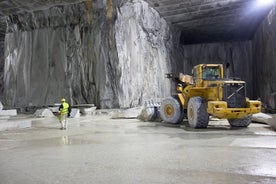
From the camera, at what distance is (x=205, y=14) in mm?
15742

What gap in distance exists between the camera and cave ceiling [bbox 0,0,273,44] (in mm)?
13656

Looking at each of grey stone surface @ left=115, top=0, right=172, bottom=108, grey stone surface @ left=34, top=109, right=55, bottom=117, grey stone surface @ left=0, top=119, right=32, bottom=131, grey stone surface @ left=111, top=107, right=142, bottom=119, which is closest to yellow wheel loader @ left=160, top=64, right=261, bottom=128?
grey stone surface @ left=111, top=107, right=142, bottom=119

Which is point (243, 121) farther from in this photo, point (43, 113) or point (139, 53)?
point (43, 113)

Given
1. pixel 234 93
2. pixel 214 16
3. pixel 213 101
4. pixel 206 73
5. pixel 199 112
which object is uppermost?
pixel 214 16

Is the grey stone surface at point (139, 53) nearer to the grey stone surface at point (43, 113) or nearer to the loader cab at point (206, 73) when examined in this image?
the grey stone surface at point (43, 113)

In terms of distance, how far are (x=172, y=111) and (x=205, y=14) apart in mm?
8911

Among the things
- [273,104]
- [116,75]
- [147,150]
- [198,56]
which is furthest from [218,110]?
[198,56]

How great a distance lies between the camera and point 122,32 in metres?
12.6

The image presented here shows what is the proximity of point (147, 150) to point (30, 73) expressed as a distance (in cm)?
1170

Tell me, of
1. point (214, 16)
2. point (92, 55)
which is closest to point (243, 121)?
point (92, 55)

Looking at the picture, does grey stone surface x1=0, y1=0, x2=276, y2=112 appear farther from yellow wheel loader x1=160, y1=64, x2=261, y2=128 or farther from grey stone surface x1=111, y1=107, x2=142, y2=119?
yellow wheel loader x1=160, y1=64, x2=261, y2=128

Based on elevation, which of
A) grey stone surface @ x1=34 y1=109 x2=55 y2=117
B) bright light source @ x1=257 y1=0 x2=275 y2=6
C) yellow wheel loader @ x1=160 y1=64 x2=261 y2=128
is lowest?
grey stone surface @ x1=34 y1=109 x2=55 y2=117

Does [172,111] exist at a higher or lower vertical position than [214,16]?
lower

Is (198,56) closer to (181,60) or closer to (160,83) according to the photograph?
(181,60)
